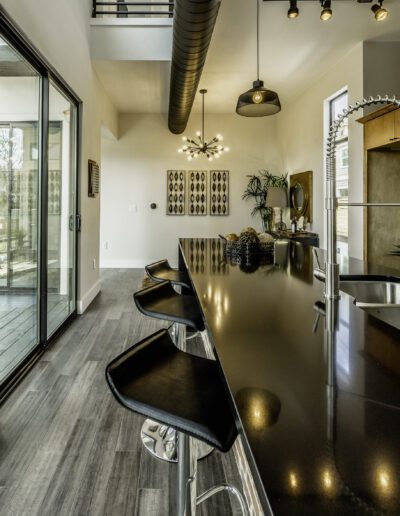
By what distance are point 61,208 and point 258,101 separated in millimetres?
2211

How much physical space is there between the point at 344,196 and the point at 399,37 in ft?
6.43

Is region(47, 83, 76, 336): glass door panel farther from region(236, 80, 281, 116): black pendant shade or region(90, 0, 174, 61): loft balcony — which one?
region(236, 80, 281, 116): black pendant shade

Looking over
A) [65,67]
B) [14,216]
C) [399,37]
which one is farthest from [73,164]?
[399,37]

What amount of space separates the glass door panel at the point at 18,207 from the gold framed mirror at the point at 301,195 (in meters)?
4.49

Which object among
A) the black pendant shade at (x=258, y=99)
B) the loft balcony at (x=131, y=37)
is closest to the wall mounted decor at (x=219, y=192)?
the loft balcony at (x=131, y=37)

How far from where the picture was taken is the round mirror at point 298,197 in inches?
259

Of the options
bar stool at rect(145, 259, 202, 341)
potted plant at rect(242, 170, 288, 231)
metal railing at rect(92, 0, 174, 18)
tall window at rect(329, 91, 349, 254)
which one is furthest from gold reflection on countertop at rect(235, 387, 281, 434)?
potted plant at rect(242, 170, 288, 231)

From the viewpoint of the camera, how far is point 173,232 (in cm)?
775

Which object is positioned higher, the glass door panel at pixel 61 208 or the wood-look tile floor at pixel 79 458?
the glass door panel at pixel 61 208

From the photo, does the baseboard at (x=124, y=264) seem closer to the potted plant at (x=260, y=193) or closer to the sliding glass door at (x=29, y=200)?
the potted plant at (x=260, y=193)

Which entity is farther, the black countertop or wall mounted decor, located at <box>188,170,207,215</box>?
wall mounted decor, located at <box>188,170,207,215</box>

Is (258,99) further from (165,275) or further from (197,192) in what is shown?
(197,192)

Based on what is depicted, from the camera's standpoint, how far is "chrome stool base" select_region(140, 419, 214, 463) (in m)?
1.81

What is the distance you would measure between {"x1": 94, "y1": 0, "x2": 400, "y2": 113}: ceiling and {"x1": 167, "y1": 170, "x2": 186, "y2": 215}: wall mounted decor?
149cm
